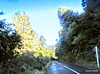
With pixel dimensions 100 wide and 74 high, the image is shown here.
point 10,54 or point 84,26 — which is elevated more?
point 84,26

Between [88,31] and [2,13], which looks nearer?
[2,13]

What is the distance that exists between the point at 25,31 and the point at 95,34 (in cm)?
2647

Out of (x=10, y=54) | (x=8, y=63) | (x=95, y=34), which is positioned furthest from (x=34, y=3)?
(x=95, y=34)

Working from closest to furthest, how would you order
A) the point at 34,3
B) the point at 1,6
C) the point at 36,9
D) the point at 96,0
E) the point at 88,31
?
the point at 96,0, the point at 1,6, the point at 34,3, the point at 36,9, the point at 88,31

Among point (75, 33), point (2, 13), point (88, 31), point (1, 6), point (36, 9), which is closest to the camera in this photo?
point (2, 13)

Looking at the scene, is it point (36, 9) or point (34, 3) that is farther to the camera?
point (36, 9)

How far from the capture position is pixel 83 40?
811 inches

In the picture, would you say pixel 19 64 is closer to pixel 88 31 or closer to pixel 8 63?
pixel 8 63

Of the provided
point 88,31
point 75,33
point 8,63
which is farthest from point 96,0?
point 75,33

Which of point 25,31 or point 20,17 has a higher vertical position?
point 20,17

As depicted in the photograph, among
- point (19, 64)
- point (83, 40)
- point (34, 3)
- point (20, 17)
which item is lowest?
point (19, 64)

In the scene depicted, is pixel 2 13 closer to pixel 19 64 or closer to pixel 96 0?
pixel 19 64

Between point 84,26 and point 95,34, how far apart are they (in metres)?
2.63

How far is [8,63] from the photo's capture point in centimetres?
866
